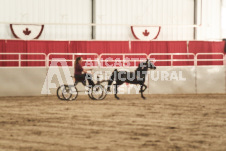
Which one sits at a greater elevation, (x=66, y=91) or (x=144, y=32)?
(x=144, y=32)

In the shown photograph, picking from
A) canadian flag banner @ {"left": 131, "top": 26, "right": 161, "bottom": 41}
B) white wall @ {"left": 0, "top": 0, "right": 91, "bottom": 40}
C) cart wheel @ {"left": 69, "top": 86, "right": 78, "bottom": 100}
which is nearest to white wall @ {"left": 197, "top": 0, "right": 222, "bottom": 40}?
canadian flag banner @ {"left": 131, "top": 26, "right": 161, "bottom": 41}

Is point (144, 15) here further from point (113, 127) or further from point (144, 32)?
point (113, 127)

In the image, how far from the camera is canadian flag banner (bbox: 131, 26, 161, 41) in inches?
830

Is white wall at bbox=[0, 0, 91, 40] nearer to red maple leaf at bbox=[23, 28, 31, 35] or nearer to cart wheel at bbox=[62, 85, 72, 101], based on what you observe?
red maple leaf at bbox=[23, 28, 31, 35]

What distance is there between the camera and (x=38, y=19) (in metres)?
20.4

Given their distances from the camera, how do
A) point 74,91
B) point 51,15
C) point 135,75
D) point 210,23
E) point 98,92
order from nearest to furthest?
point 135,75
point 74,91
point 98,92
point 51,15
point 210,23

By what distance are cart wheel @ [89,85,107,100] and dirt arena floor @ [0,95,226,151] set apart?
181cm

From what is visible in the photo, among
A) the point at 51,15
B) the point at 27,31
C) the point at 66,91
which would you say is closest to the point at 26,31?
the point at 27,31

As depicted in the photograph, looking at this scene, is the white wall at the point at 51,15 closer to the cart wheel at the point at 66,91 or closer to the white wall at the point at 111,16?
the white wall at the point at 111,16

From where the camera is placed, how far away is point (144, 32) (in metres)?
21.1

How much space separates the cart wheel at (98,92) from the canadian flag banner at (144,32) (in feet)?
24.7

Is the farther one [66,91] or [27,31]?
[27,31]

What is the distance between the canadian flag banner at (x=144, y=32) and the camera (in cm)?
2108

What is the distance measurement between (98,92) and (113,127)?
602 centimetres
